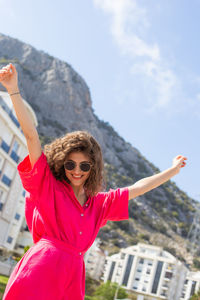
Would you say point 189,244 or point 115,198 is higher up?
point 189,244

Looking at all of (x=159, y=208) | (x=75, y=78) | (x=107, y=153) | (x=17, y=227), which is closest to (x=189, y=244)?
(x=159, y=208)

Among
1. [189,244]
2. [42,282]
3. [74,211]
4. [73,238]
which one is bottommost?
[42,282]

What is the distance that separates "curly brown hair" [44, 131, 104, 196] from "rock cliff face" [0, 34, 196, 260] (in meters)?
77.7

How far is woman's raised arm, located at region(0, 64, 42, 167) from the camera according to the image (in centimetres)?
261

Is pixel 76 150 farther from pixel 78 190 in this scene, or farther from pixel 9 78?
pixel 9 78

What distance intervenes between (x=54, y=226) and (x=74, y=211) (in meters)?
0.20

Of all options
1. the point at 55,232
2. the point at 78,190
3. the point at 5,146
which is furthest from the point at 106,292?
the point at 55,232

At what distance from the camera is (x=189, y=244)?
94.2m

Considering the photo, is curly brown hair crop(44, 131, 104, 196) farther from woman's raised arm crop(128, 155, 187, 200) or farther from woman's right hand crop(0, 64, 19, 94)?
woman's right hand crop(0, 64, 19, 94)

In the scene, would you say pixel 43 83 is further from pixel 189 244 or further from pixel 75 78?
pixel 189 244

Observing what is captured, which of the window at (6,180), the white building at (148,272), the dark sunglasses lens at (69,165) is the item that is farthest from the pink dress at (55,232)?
the white building at (148,272)

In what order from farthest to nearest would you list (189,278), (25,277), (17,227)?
(189,278) < (17,227) < (25,277)

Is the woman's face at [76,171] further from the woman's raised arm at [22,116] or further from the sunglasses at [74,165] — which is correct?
the woman's raised arm at [22,116]

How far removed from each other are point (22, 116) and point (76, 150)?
1.55ft
